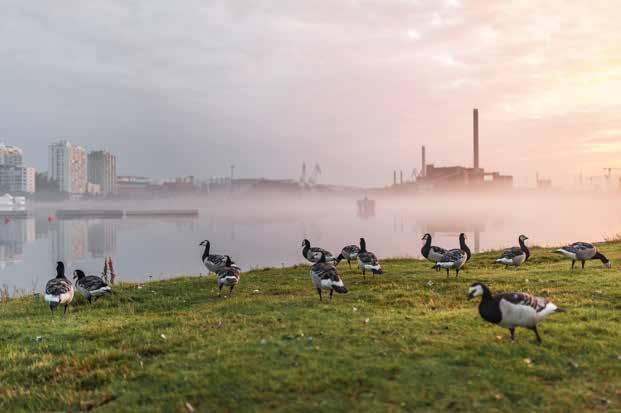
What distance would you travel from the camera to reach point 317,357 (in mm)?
10016

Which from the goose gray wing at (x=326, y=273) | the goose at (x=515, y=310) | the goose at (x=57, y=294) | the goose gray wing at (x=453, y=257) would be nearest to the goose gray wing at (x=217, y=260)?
the goose at (x=57, y=294)

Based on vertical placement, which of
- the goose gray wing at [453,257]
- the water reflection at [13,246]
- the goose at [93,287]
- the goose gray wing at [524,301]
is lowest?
the water reflection at [13,246]

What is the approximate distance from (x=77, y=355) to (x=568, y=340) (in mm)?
12646

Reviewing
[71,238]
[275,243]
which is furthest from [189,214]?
[275,243]

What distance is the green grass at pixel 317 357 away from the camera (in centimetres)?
846

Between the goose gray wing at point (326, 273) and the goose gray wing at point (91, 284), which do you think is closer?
the goose gray wing at point (326, 273)

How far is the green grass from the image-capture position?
846 cm

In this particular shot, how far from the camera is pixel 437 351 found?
33.6 feet

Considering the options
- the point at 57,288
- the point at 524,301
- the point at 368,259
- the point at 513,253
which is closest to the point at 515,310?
the point at 524,301

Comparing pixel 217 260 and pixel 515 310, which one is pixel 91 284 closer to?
pixel 217 260

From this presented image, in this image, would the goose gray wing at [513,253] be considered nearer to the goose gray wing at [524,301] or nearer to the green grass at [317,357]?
the green grass at [317,357]

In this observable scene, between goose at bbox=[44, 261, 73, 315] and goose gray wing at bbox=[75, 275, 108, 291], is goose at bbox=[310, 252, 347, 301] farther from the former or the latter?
goose at bbox=[44, 261, 73, 315]

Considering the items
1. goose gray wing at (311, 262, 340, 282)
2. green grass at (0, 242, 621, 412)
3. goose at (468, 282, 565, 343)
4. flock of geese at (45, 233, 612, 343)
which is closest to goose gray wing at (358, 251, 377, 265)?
flock of geese at (45, 233, 612, 343)

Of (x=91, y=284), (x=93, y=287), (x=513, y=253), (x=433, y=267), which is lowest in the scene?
(x=93, y=287)
